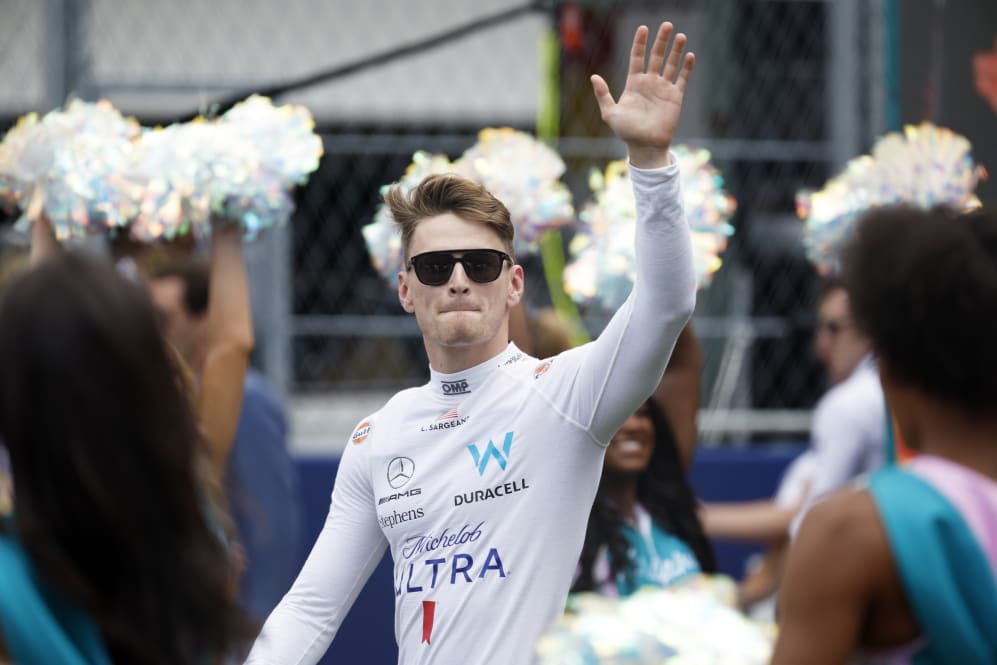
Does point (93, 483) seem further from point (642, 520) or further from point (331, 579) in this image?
point (642, 520)

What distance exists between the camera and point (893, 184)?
421cm

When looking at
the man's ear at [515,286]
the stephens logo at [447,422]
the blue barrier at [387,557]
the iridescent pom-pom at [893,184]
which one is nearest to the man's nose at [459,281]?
the man's ear at [515,286]

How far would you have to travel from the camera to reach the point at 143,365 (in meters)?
1.81

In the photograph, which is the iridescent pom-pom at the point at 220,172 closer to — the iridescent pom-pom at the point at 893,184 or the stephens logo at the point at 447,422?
the stephens logo at the point at 447,422

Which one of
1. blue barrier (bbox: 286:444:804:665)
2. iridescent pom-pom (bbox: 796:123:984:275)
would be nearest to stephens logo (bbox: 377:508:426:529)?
iridescent pom-pom (bbox: 796:123:984:275)

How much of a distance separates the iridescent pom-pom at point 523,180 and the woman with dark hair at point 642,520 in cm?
60

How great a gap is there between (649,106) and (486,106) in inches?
146

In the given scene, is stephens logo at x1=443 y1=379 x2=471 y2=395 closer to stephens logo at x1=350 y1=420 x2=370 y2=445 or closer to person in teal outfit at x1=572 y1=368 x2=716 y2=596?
stephens logo at x1=350 y1=420 x2=370 y2=445

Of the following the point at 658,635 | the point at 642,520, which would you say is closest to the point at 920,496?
the point at 658,635

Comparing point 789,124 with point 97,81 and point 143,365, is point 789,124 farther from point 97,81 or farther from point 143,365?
point 143,365

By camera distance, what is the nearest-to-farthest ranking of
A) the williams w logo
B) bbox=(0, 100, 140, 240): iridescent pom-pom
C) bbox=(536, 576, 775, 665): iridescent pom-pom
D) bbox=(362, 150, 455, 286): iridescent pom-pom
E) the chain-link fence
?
bbox=(536, 576, 775, 665): iridescent pom-pom
the williams w logo
bbox=(0, 100, 140, 240): iridescent pom-pom
bbox=(362, 150, 455, 286): iridescent pom-pom
the chain-link fence

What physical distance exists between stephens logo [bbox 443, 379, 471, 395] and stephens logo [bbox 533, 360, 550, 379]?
15 centimetres

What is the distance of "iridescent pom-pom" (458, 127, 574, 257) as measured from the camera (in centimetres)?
417

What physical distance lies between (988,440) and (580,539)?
1123 millimetres
